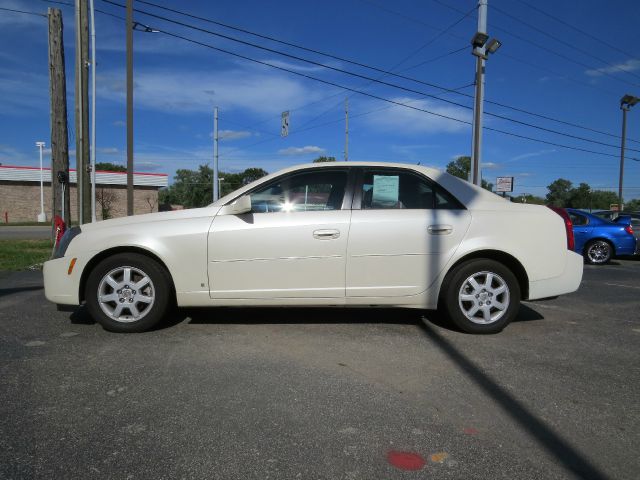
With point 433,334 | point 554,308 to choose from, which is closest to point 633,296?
point 554,308

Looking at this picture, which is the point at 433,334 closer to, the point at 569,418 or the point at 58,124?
the point at 569,418

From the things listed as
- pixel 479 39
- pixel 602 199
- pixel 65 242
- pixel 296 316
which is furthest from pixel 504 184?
pixel 602 199

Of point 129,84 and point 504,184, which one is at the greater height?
point 129,84

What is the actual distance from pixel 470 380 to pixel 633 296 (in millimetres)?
4851

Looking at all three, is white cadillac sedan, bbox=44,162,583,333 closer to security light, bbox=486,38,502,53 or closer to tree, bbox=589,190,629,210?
security light, bbox=486,38,502,53

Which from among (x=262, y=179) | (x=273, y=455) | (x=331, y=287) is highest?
(x=262, y=179)

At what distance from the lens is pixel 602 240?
11711 mm

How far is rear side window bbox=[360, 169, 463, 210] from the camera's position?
446 cm

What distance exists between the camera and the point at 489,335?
14.6ft

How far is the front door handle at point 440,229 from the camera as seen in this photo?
4.34 metres

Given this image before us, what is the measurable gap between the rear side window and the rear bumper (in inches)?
43.1

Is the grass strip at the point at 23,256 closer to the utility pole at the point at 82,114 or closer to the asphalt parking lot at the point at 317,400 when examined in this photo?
the utility pole at the point at 82,114

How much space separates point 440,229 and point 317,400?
2128 millimetres

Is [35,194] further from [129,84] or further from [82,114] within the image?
[129,84]
